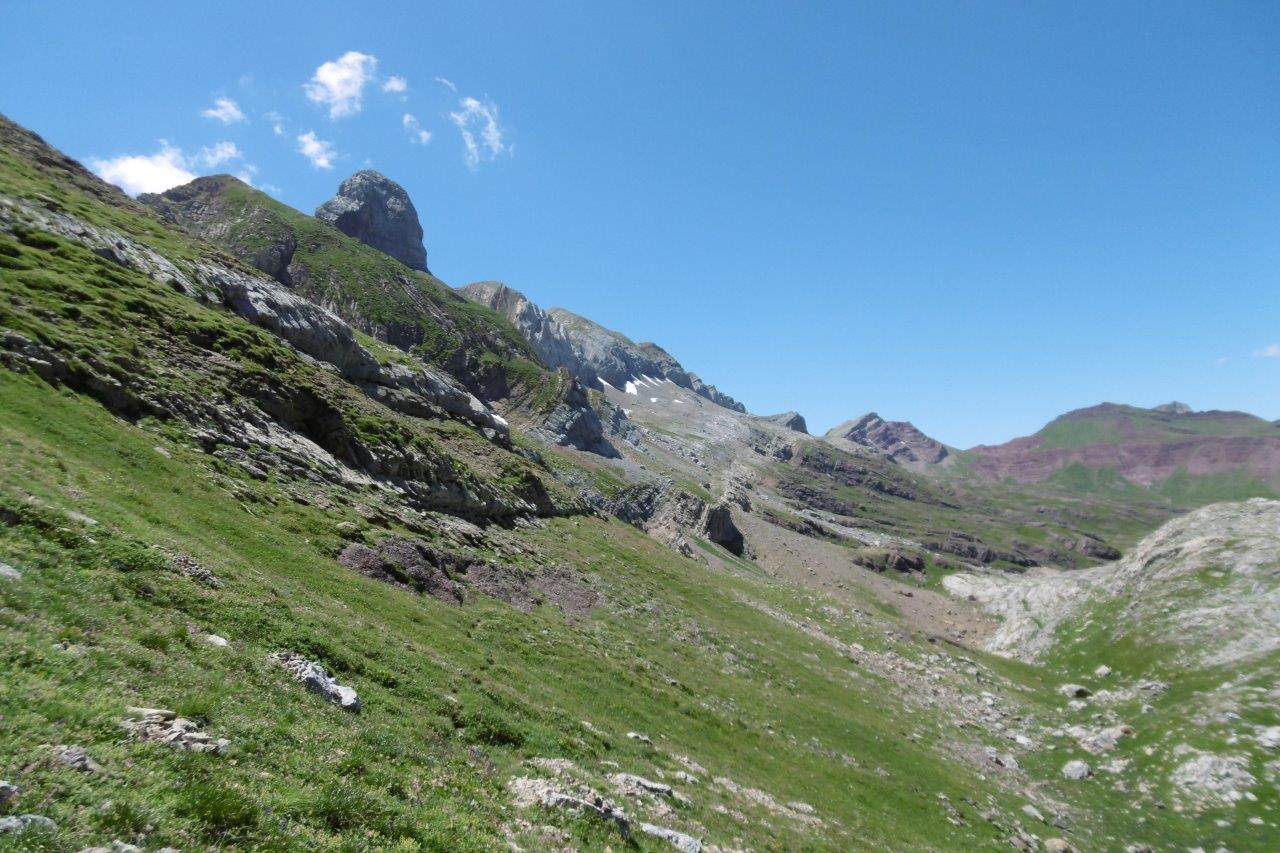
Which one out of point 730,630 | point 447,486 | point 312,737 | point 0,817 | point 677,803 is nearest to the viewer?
point 0,817

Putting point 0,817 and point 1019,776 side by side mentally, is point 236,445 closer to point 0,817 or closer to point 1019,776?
point 0,817

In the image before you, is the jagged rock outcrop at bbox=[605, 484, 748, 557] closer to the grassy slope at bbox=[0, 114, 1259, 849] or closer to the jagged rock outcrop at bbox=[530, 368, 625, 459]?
the jagged rock outcrop at bbox=[530, 368, 625, 459]

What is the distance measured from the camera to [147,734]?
10320 mm

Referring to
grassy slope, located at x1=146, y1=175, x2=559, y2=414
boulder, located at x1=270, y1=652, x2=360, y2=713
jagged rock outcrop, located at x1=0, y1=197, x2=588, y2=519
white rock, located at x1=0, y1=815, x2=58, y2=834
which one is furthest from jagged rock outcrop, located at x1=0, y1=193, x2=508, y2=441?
grassy slope, located at x1=146, y1=175, x2=559, y2=414

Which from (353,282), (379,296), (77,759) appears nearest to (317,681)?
(77,759)

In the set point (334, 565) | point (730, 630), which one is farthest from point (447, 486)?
point (730, 630)

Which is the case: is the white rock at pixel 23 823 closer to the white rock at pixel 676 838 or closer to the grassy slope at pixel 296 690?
the grassy slope at pixel 296 690

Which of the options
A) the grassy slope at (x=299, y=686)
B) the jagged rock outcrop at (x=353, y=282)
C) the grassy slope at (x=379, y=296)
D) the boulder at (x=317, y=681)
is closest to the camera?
the grassy slope at (x=299, y=686)

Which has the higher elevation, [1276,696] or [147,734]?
[1276,696]

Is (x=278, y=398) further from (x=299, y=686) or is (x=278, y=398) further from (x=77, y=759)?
(x=77, y=759)

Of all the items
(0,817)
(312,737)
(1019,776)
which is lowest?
(1019,776)

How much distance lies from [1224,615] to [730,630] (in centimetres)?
5022

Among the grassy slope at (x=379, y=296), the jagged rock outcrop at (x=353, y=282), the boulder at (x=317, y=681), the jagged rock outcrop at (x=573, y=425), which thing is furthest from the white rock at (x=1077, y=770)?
the jagged rock outcrop at (x=353, y=282)

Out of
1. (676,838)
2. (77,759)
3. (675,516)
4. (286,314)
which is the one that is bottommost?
(676,838)
